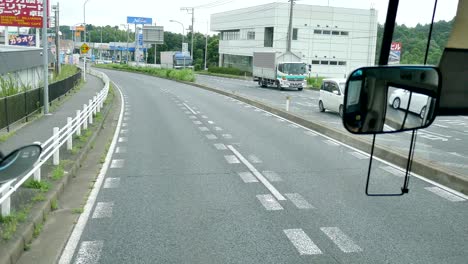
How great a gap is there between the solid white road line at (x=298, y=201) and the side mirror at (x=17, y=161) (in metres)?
5.95

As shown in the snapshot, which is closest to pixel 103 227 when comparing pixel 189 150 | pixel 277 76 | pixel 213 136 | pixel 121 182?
pixel 121 182

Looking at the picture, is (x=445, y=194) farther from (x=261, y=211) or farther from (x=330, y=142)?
(x=330, y=142)

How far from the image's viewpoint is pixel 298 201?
8.62m

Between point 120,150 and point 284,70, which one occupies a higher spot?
point 284,70

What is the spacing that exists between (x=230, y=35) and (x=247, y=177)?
86.5m

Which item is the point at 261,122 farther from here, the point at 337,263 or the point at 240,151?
the point at 337,263

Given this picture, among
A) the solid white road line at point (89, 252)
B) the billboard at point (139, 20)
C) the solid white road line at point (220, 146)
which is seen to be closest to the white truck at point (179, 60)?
the billboard at point (139, 20)

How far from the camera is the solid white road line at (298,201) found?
8297mm

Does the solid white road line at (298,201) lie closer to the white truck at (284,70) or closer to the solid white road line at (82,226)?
the solid white road line at (82,226)

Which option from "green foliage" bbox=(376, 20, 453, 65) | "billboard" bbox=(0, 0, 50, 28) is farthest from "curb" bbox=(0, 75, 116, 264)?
"billboard" bbox=(0, 0, 50, 28)

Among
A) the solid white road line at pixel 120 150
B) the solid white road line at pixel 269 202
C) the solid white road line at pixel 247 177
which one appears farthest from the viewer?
the solid white road line at pixel 120 150

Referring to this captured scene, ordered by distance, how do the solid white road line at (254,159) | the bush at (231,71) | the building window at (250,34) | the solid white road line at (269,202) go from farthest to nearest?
1. the building window at (250,34)
2. the bush at (231,71)
3. the solid white road line at (254,159)
4. the solid white road line at (269,202)

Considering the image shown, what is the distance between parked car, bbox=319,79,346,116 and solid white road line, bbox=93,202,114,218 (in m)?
16.7

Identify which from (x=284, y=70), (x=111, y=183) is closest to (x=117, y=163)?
(x=111, y=183)
